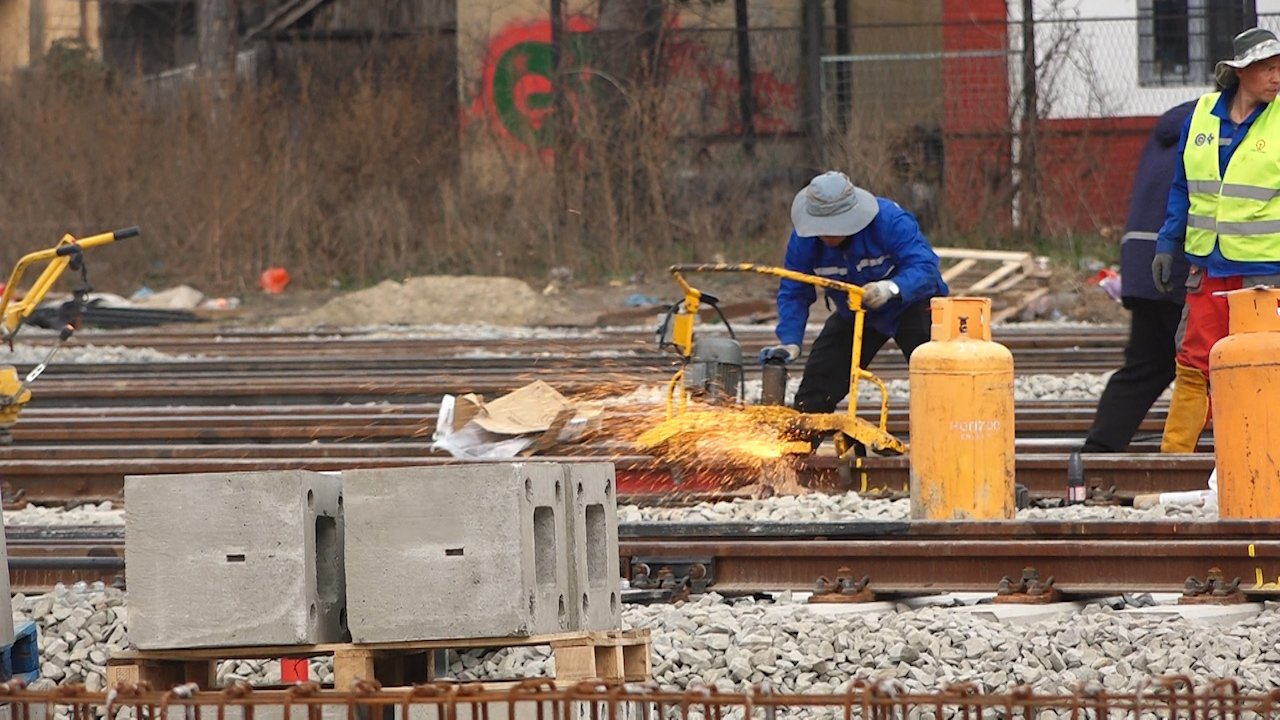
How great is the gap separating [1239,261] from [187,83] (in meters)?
22.9

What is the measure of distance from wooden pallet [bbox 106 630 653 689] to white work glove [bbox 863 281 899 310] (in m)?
4.19

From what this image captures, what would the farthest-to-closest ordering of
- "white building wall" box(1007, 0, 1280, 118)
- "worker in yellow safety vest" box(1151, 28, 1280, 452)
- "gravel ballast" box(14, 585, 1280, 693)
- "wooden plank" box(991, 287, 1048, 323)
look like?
"white building wall" box(1007, 0, 1280, 118) < "wooden plank" box(991, 287, 1048, 323) < "worker in yellow safety vest" box(1151, 28, 1280, 452) < "gravel ballast" box(14, 585, 1280, 693)

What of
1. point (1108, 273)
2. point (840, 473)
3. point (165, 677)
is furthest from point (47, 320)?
point (165, 677)

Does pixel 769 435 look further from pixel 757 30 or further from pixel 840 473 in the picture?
pixel 757 30

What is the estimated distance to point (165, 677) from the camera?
523 cm

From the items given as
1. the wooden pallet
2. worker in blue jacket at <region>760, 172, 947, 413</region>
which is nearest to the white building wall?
worker in blue jacket at <region>760, 172, 947, 413</region>

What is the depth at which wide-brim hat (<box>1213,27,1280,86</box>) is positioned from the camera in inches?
330

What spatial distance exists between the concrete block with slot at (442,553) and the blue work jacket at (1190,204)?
15.8 feet

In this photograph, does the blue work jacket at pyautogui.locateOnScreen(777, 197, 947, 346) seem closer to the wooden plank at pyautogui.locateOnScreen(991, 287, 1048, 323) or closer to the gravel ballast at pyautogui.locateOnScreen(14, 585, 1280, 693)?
the gravel ballast at pyautogui.locateOnScreen(14, 585, 1280, 693)

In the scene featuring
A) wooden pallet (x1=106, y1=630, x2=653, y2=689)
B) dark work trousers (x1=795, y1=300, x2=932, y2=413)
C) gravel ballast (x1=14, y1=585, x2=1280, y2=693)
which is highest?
dark work trousers (x1=795, y1=300, x2=932, y2=413)

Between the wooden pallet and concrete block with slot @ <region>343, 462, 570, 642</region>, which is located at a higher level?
concrete block with slot @ <region>343, 462, 570, 642</region>

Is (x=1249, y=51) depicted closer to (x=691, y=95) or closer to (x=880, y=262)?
(x=880, y=262)

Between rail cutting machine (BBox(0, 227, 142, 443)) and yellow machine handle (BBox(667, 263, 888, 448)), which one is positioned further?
rail cutting machine (BBox(0, 227, 142, 443))

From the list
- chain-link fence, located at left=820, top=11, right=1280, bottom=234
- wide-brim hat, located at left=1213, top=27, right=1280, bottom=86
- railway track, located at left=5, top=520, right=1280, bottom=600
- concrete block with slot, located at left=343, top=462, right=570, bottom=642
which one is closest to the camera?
concrete block with slot, located at left=343, top=462, right=570, bottom=642
